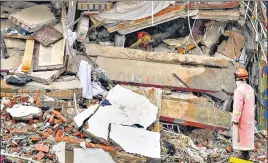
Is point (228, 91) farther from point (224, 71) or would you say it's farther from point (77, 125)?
point (77, 125)

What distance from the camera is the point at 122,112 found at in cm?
973

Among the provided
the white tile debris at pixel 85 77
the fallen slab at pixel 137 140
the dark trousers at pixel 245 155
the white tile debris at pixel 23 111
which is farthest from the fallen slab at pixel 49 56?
the dark trousers at pixel 245 155

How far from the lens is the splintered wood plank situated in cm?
1067

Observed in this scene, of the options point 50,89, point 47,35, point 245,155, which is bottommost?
point 245,155

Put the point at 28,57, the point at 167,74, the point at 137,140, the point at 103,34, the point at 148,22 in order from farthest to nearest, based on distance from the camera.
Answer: the point at 103,34 < the point at 148,22 < the point at 28,57 < the point at 167,74 < the point at 137,140

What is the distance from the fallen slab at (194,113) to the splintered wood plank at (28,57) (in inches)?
95.3

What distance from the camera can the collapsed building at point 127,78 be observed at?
9352 mm

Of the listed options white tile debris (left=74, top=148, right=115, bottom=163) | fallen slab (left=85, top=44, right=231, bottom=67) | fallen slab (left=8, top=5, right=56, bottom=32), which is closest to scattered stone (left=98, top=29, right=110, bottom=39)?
fallen slab (left=85, top=44, right=231, bottom=67)

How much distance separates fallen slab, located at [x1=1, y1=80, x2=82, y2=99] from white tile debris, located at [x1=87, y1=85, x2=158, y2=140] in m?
0.71

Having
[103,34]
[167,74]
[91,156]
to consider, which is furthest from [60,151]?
[103,34]

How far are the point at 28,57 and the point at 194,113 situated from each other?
10.0ft

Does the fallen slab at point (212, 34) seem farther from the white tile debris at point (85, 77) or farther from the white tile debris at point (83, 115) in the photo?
the white tile debris at point (83, 115)

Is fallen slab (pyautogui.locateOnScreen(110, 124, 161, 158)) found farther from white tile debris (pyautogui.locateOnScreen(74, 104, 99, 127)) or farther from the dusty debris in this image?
the dusty debris

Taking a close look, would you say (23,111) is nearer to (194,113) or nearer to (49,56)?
(49,56)
